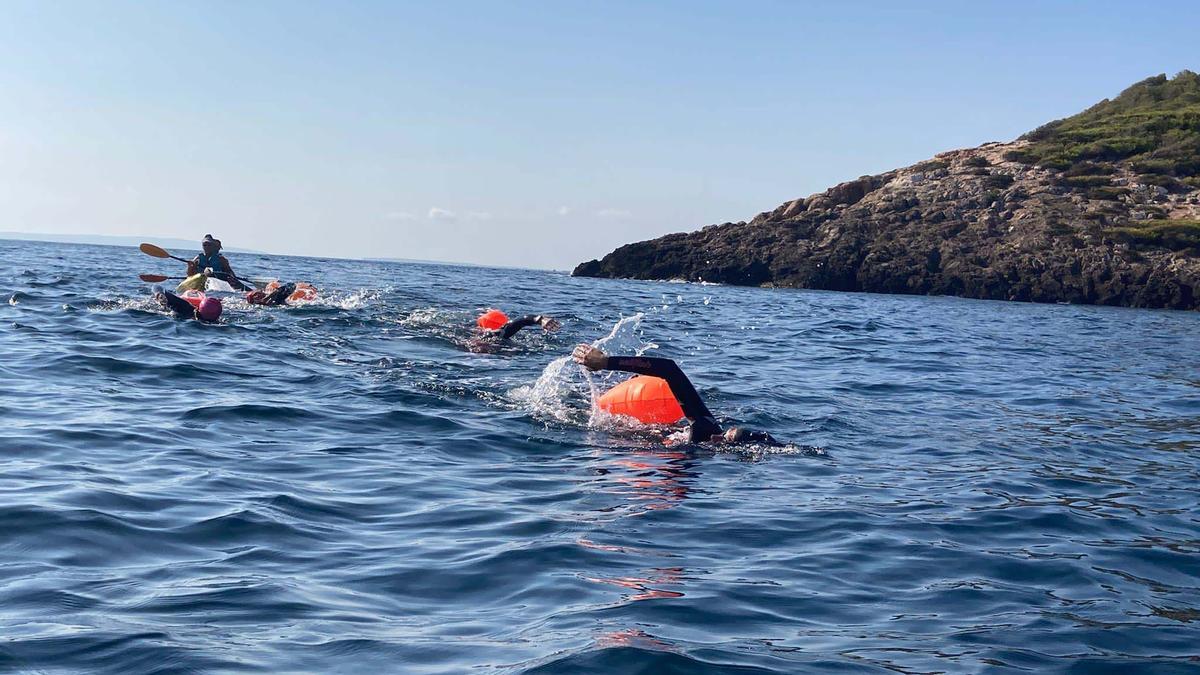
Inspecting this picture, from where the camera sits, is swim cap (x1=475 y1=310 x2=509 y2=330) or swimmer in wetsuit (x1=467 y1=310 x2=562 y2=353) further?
swim cap (x1=475 y1=310 x2=509 y2=330)

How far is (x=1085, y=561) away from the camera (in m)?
6.69

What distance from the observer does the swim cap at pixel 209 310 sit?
18.1m

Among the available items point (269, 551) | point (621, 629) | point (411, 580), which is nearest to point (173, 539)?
point (269, 551)

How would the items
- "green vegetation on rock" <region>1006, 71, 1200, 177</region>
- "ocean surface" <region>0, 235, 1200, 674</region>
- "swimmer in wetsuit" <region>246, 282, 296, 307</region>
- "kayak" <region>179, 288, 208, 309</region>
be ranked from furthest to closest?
"green vegetation on rock" <region>1006, 71, 1200, 177</region> → "swimmer in wetsuit" <region>246, 282, 296, 307</region> → "kayak" <region>179, 288, 208, 309</region> → "ocean surface" <region>0, 235, 1200, 674</region>

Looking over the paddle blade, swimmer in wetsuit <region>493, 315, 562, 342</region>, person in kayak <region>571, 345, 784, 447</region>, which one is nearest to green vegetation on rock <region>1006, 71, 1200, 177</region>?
swimmer in wetsuit <region>493, 315, 562, 342</region>

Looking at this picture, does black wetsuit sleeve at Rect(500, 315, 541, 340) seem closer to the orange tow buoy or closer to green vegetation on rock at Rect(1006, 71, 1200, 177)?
the orange tow buoy

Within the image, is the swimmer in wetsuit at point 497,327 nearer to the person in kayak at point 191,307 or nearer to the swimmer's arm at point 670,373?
the person in kayak at point 191,307

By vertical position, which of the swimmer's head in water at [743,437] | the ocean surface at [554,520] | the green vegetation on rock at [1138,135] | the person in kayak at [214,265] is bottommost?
the ocean surface at [554,520]

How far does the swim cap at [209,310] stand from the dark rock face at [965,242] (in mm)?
40543

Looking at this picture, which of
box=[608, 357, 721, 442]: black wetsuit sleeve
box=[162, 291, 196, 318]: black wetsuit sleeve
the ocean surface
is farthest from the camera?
box=[162, 291, 196, 318]: black wetsuit sleeve

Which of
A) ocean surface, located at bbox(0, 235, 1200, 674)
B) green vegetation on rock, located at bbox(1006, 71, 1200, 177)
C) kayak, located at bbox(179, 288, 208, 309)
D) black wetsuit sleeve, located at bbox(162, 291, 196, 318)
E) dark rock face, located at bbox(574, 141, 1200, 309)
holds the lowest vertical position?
ocean surface, located at bbox(0, 235, 1200, 674)

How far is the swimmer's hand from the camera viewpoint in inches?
371

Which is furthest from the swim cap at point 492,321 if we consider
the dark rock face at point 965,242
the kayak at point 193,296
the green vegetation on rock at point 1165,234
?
the green vegetation on rock at point 1165,234

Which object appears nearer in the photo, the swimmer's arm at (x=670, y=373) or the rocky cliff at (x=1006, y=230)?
the swimmer's arm at (x=670, y=373)
